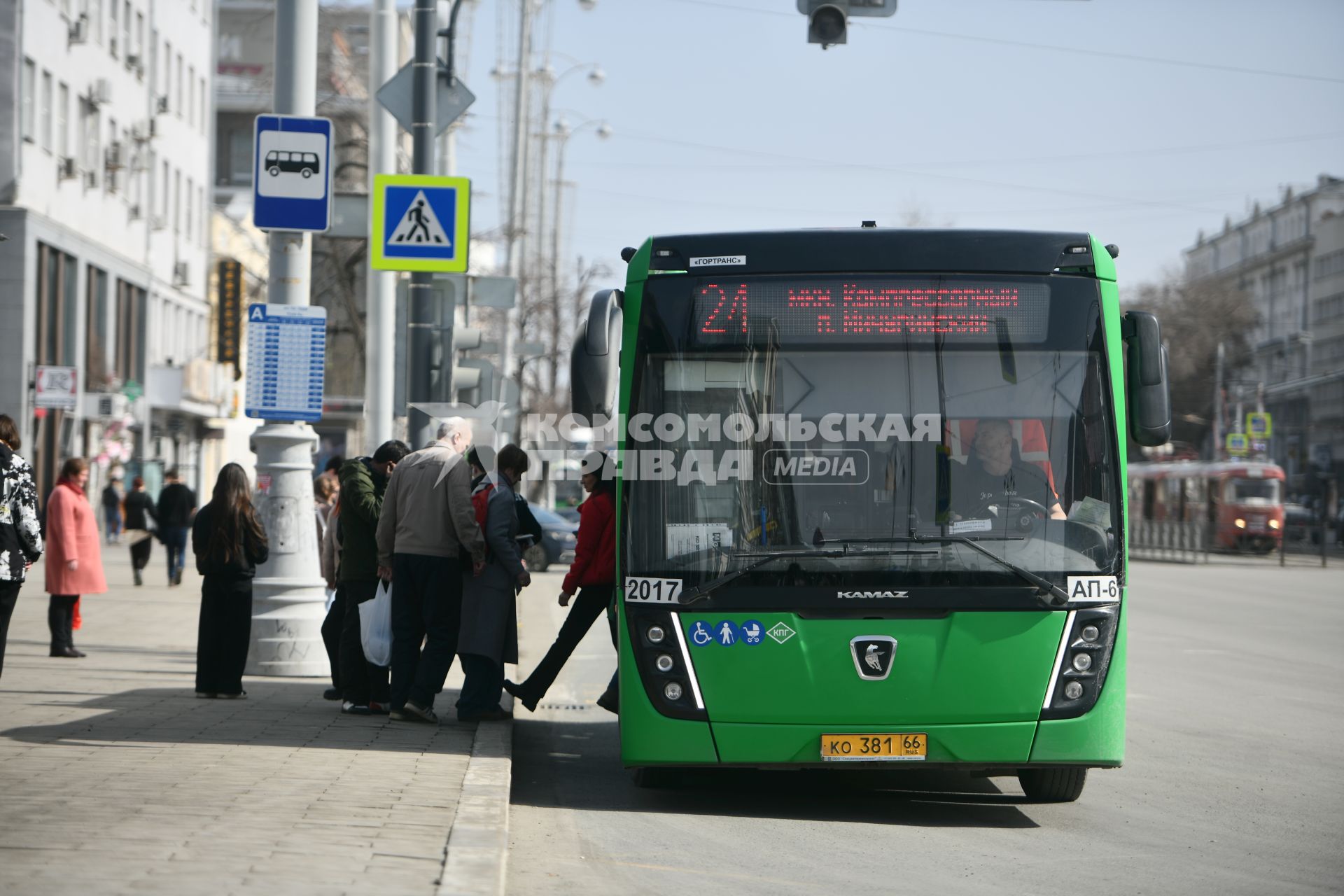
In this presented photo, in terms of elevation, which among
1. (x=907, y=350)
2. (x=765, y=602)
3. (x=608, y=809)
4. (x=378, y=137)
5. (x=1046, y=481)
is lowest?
(x=608, y=809)

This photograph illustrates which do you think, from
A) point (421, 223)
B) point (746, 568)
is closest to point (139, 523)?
point (421, 223)

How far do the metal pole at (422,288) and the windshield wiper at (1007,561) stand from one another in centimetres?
706

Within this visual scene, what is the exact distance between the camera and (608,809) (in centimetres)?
890

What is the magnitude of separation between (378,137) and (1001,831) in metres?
14.0

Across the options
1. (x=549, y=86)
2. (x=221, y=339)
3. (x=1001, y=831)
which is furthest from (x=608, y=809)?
(x=549, y=86)

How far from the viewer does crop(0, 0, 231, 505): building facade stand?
37.1 meters

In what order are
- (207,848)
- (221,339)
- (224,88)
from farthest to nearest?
(224,88), (221,339), (207,848)

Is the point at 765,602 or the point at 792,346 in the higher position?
the point at 792,346

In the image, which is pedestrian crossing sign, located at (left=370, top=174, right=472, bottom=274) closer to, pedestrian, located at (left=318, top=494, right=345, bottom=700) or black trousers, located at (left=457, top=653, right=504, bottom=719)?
pedestrian, located at (left=318, top=494, right=345, bottom=700)

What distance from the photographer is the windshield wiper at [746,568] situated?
8578 mm

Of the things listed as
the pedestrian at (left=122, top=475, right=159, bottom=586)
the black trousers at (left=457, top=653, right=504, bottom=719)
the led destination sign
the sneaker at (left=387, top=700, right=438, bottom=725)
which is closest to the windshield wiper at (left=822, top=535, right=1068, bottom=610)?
the led destination sign

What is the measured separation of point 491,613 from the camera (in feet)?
35.5

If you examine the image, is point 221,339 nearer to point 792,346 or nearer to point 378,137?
point 378,137

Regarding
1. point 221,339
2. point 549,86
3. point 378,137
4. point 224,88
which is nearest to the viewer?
point 378,137
